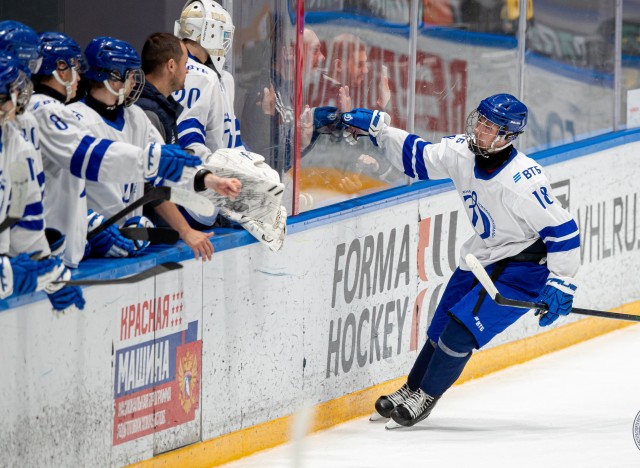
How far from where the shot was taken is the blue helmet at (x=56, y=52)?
4.15 meters

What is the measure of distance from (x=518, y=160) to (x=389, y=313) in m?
0.87

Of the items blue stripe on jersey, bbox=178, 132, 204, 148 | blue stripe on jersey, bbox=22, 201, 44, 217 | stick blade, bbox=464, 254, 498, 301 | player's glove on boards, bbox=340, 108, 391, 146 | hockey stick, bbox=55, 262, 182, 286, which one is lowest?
stick blade, bbox=464, 254, 498, 301

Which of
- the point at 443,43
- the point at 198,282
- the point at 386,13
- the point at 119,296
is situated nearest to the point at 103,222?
the point at 119,296

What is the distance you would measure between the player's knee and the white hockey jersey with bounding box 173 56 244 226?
3.23 ft

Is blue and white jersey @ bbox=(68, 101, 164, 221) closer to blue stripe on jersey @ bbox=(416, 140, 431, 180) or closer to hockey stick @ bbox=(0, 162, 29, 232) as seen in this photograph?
hockey stick @ bbox=(0, 162, 29, 232)

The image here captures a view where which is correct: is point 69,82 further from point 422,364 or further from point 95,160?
point 422,364

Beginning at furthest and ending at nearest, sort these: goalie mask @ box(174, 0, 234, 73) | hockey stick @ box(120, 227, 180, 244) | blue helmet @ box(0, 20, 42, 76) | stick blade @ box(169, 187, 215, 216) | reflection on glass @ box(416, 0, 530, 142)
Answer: reflection on glass @ box(416, 0, 530, 142)
goalie mask @ box(174, 0, 234, 73)
hockey stick @ box(120, 227, 180, 244)
stick blade @ box(169, 187, 215, 216)
blue helmet @ box(0, 20, 42, 76)

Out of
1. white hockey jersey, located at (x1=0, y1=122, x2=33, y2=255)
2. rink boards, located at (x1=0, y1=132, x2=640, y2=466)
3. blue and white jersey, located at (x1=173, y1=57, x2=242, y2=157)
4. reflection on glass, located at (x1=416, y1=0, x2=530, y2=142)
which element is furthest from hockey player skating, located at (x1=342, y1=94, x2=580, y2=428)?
white hockey jersey, located at (x1=0, y1=122, x2=33, y2=255)

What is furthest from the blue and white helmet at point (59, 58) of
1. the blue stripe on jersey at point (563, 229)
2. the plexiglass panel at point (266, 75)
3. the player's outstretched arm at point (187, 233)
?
the blue stripe on jersey at point (563, 229)

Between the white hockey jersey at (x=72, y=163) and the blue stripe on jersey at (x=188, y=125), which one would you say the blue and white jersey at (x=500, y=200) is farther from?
the white hockey jersey at (x=72, y=163)

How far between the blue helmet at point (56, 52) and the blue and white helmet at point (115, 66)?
77 millimetres

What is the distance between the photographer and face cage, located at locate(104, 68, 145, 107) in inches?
169

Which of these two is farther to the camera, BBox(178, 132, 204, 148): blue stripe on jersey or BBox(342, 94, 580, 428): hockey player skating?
BBox(342, 94, 580, 428): hockey player skating

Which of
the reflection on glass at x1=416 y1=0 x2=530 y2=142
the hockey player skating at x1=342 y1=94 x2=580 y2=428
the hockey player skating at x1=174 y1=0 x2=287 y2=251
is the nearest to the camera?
the hockey player skating at x1=174 y1=0 x2=287 y2=251
